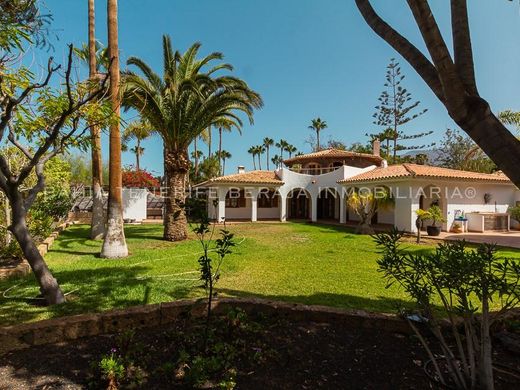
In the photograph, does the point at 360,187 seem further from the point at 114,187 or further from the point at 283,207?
the point at 114,187

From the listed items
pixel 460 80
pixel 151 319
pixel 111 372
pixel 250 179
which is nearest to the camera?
pixel 460 80

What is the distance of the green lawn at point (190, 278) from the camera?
588 centimetres

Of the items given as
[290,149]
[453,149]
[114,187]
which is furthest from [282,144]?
[114,187]

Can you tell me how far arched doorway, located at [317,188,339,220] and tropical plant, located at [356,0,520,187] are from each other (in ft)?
81.6

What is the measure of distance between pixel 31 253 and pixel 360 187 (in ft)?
67.6

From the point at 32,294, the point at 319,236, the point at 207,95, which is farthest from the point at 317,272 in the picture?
the point at 207,95

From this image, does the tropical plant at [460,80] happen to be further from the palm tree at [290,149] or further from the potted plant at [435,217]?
the palm tree at [290,149]

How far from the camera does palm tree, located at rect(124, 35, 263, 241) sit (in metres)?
13.5

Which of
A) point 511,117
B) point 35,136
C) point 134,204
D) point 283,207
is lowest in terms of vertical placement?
point 283,207

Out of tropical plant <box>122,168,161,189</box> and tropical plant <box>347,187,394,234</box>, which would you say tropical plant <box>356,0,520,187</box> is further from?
tropical plant <box>122,168,161,189</box>

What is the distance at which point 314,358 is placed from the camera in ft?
11.1

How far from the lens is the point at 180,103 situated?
13562 millimetres

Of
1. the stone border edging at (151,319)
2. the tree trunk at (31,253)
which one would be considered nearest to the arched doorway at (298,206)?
the tree trunk at (31,253)

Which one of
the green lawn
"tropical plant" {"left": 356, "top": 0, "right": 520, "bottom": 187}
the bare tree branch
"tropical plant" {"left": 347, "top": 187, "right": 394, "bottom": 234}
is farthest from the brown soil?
"tropical plant" {"left": 347, "top": 187, "right": 394, "bottom": 234}
